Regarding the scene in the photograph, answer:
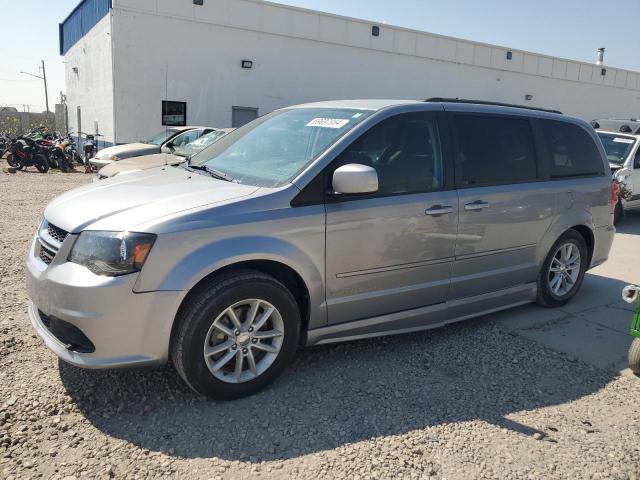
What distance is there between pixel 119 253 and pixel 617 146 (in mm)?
10446

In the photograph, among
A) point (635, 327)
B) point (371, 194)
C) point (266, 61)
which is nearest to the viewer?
point (371, 194)

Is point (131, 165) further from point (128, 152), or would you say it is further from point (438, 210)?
point (438, 210)

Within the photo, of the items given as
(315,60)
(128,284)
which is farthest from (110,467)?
(315,60)

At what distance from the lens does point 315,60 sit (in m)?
18.8

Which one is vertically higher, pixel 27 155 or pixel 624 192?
pixel 624 192

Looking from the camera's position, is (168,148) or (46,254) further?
(168,148)

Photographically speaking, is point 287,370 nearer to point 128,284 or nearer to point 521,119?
point 128,284

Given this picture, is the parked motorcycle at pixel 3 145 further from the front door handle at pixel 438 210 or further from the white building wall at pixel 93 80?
the front door handle at pixel 438 210

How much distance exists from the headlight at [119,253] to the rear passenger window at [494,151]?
7.87ft

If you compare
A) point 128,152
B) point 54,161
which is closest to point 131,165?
point 128,152

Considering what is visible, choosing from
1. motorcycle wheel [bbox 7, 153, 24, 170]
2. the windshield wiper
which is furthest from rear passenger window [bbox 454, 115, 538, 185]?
motorcycle wheel [bbox 7, 153, 24, 170]

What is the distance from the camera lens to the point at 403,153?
3854 millimetres

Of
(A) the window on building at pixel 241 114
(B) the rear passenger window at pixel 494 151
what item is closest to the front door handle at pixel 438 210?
(B) the rear passenger window at pixel 494 151

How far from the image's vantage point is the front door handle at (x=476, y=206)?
407cm
